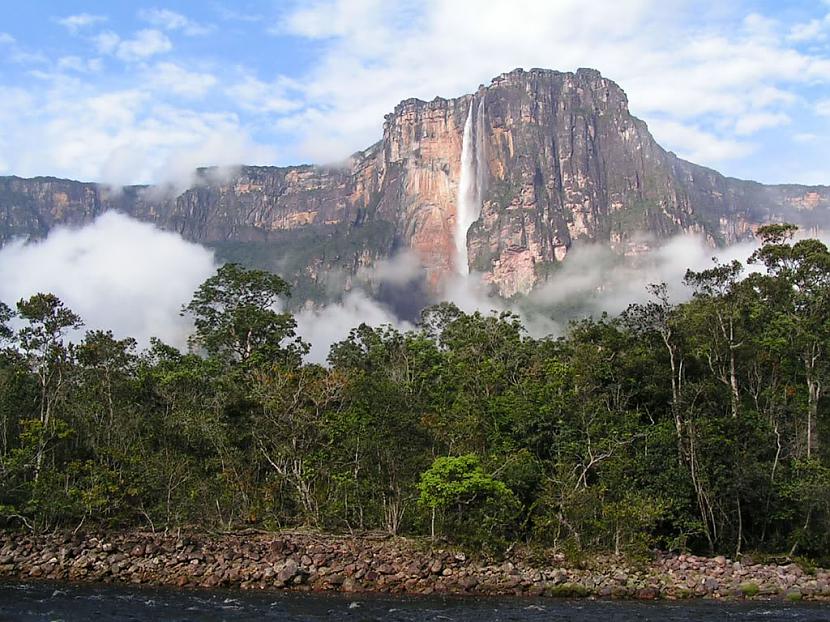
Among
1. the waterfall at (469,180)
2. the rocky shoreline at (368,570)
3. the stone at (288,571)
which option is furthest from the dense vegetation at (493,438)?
the waterfall at (469,180)

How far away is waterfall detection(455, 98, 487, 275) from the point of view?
159375mm

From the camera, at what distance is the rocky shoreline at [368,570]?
2617cm

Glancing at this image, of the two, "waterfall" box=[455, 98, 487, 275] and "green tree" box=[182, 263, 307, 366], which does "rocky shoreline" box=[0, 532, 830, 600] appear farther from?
"waterfall" box=[455, 98, 487, 275]

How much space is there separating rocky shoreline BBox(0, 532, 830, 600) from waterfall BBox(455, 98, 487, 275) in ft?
428

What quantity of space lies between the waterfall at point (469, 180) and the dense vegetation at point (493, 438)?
118274mm

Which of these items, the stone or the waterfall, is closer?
the stone

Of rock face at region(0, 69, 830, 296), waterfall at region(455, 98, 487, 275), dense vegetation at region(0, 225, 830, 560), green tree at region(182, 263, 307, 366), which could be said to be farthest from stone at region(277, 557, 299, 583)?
waterfall at region(455, 98, 487, 275)

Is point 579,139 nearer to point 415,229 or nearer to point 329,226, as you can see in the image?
point 415,229

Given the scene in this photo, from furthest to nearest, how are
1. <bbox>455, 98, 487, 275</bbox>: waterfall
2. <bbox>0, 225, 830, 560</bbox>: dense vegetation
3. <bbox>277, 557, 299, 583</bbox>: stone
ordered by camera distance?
<bbox>455, 98, 487, 275</bbox>: waterfall, <bbox>0, 225, 830, 560</bbox>: dense vegetation, <bbox>277, 557, 299, 583</bbox>: stone

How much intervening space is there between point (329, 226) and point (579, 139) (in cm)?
5734

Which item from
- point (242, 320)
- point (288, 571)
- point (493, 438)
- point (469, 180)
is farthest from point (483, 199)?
point (288, 571)

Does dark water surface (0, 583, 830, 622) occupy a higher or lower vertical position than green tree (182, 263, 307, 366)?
lower

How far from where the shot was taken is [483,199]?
156 m

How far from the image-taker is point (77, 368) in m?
37.4
